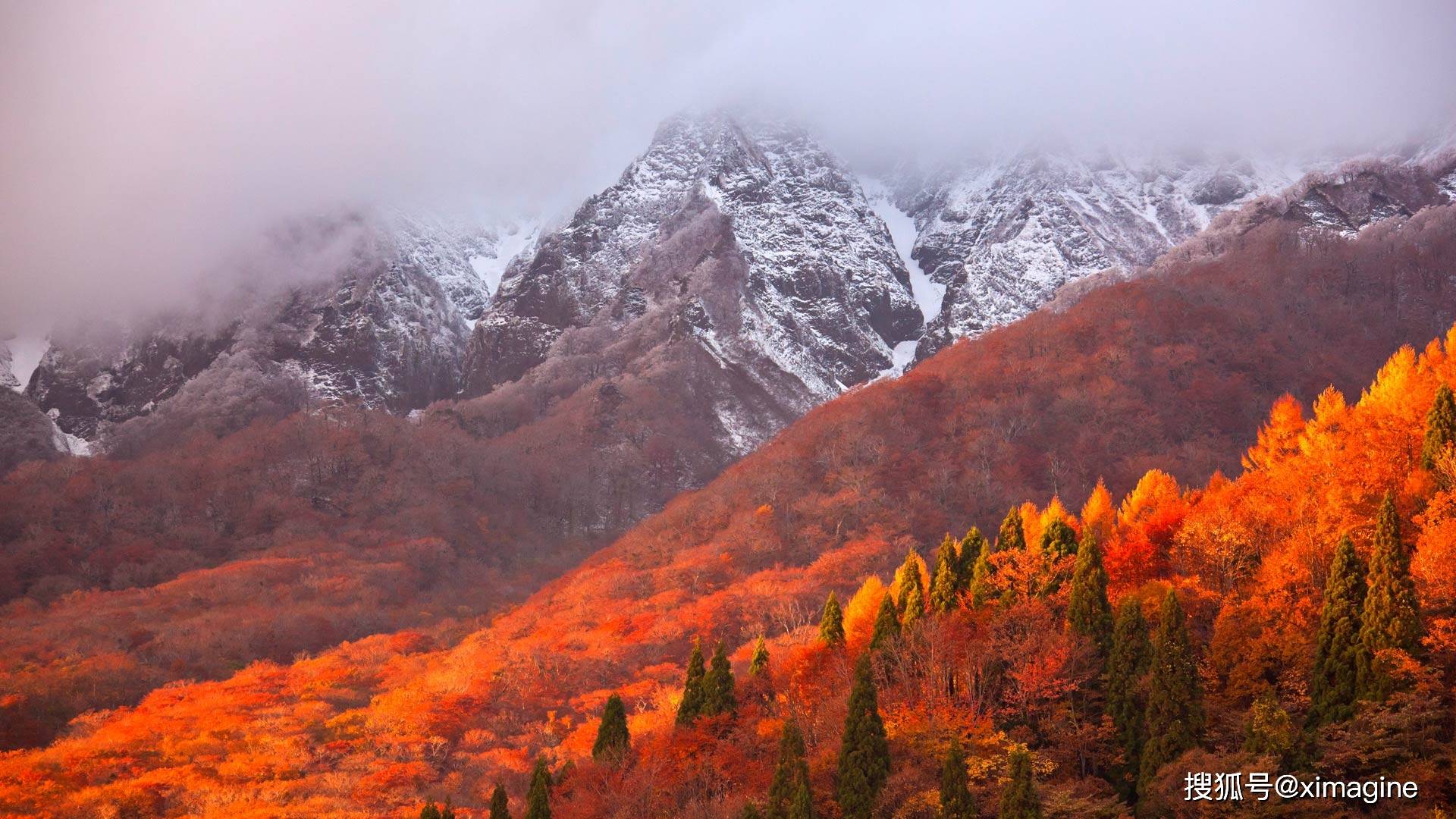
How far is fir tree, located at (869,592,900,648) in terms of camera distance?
56156mm

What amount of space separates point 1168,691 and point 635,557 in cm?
8403

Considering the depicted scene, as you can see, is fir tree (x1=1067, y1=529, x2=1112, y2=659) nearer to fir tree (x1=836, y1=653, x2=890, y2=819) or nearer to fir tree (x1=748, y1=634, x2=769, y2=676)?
fir tree (x1=836, y1=653, x2=890, y2=819)

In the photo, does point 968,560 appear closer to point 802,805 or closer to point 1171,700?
point 1171,700

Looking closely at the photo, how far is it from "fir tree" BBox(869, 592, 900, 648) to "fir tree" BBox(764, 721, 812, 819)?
9760 mm

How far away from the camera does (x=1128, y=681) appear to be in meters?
47.2

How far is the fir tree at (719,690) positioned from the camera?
5788 cm

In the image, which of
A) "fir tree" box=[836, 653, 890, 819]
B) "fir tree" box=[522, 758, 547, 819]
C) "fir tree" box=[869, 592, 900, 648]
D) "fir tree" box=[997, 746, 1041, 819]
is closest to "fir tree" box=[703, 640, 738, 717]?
"fir tree" box=[869, 592, 900, 648]

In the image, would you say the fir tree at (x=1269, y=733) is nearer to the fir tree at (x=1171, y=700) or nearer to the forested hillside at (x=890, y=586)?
the forested hillside at (x=890, y=586)

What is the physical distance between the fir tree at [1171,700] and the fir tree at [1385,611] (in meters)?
6.35

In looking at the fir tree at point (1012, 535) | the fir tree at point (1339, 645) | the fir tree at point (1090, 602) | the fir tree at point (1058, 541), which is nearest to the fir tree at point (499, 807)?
the fir tree at point (1090, 602)

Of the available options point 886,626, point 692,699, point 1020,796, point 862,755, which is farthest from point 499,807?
point 1020,796

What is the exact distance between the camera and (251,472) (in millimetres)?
152625

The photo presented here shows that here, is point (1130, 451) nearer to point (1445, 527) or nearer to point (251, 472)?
point (1445, 527)

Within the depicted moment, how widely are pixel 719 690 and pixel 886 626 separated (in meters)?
9.77
